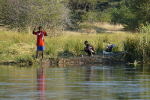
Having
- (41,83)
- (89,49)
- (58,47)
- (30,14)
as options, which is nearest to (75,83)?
(41,83)

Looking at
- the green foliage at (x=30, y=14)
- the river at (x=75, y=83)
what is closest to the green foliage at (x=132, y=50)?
the river at (x=75, y=83)

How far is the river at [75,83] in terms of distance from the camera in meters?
17.5

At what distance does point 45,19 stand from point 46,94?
32989mm

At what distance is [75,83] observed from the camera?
69.5 ft

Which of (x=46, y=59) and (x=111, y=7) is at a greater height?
(x=111, y=7)

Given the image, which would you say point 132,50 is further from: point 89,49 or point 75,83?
point 75,83

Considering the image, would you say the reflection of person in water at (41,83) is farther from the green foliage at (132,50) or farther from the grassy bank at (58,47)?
the green foliage at (132,50)

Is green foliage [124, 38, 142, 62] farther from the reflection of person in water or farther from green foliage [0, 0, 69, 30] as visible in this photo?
green foliage [0, 0, 69, 30]

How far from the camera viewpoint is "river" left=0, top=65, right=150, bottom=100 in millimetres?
17516

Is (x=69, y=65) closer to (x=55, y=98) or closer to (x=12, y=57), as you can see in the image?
(x=12, y=57)

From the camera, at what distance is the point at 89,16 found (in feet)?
240

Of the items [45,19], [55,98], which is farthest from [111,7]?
[55,98]

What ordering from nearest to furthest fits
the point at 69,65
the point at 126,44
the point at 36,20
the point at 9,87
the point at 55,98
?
1. the point at 55,98
2. the point at 9,87
3. the point at 69,65
4. the point at 126,44
5. the point at 36,20

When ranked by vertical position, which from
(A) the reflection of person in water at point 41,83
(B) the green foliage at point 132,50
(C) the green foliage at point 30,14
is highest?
(C) the green foliage at point 30,14
